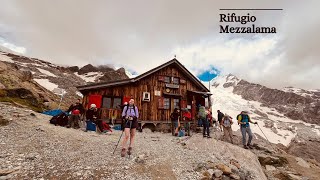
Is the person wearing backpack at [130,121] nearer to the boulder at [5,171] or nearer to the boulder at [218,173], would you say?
the boulder at [218,173]

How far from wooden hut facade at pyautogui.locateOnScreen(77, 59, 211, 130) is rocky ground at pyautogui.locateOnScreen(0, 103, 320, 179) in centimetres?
865

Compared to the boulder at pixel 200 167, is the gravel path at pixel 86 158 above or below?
above

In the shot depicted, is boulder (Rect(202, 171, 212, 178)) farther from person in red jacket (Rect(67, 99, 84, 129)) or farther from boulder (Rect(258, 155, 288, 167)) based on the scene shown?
person in red jacket (Rect(67, 99, 84, 129))

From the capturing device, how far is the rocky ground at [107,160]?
23.1ft

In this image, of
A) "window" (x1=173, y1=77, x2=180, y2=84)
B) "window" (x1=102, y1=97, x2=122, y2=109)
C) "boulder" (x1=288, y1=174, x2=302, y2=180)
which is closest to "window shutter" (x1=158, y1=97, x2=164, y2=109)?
"window" (x1=173, y1=77, x2=180, y2=84)

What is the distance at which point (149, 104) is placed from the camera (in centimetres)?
2286

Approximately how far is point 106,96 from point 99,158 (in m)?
13.6

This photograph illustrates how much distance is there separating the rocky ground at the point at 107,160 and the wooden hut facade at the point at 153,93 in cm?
865

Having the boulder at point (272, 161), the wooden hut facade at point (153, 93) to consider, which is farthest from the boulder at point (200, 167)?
the wooden hut facade at point (153, 93)

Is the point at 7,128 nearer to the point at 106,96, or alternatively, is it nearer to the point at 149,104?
the point at 106,96

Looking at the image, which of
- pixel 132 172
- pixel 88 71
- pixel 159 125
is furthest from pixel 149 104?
pixel 88 71

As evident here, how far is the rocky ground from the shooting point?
7.04 meters

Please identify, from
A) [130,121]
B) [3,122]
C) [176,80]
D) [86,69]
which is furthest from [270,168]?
[86,69]

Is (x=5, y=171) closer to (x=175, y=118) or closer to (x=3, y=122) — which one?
(x=3, y=122)
